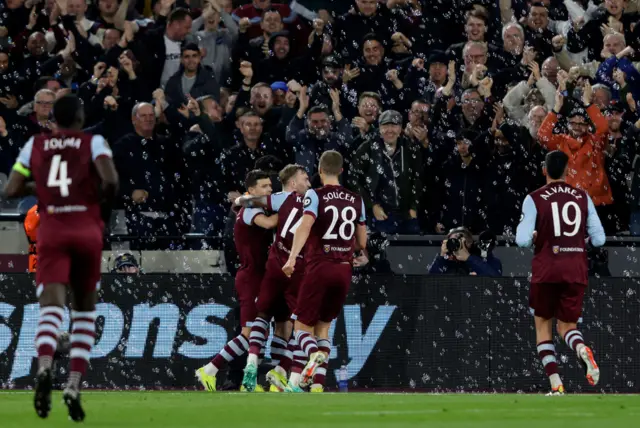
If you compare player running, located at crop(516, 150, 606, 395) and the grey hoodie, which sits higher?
the grey hoodie

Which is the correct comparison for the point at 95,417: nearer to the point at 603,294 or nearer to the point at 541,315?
the point at 541,315

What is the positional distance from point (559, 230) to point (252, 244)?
356 centimetres

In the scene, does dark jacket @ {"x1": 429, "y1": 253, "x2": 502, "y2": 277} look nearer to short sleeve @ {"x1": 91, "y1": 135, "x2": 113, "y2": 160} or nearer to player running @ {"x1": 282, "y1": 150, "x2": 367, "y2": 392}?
player running @ {"x1": 282, "y1": 150, "x2": 367, "y2": 392}

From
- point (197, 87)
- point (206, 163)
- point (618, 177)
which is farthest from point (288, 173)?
point (197, 87)

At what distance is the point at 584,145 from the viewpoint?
1736cm

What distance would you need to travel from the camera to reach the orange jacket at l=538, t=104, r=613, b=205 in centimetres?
1734

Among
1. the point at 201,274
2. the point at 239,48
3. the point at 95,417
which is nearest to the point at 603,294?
the point at 201,274

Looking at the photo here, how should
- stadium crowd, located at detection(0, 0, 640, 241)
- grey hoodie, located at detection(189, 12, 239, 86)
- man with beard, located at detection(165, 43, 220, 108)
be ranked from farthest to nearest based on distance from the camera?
grey hoodie, located at detection(189, 12, 239, 86)
man with beard, located at detection(165, 43, 220, 108)
stadium crowd, located at detection(0, 0, 640, 241)

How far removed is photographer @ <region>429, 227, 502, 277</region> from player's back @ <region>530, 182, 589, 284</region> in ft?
9.14

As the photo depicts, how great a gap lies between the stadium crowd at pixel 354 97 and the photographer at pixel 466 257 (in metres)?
0.71

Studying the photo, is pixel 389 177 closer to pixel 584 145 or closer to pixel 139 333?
pixel 584 145

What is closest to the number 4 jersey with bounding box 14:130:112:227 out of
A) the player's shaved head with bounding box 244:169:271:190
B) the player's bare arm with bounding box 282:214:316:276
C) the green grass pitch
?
the green grass pitch

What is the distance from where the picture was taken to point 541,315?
13977mm

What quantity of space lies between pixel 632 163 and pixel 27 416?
10.1m
